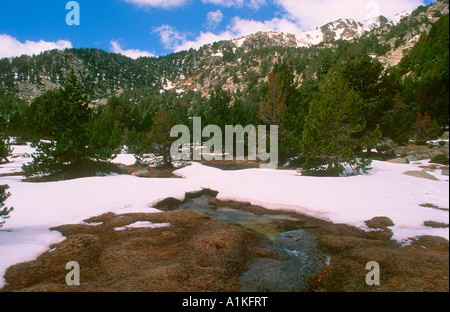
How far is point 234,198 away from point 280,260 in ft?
24.9

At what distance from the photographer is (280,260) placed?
7020 mm

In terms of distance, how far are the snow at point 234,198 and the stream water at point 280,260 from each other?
6.18 feet

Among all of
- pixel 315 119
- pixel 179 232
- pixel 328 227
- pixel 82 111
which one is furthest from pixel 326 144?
pixel 82 111

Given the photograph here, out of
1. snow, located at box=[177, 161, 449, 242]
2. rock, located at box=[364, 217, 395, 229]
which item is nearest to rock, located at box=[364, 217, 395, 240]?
rock, located at box=[364, 217, 395, 229]

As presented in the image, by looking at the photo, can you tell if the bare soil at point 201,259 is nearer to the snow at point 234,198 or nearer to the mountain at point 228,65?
the snow at point 234,198

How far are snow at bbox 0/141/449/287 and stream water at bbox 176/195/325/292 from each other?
1884 millimetres

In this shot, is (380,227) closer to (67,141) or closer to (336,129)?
(336,129)

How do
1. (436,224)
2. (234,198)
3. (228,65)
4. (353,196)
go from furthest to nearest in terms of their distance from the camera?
1. (228,65)
2. (234,198)
3. (353,196)
4. (436,224)

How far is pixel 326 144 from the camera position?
57.0 feet

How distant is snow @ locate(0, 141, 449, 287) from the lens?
6.67m

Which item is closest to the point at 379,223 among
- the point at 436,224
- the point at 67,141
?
the point at 436,224

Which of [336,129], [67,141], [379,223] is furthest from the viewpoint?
[67,141]

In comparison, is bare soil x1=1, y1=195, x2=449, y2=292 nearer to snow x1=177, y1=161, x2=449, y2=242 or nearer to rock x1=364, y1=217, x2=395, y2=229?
rock x1=364, y1=217, x2=395, y2=229

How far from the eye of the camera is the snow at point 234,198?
21.9 feet
